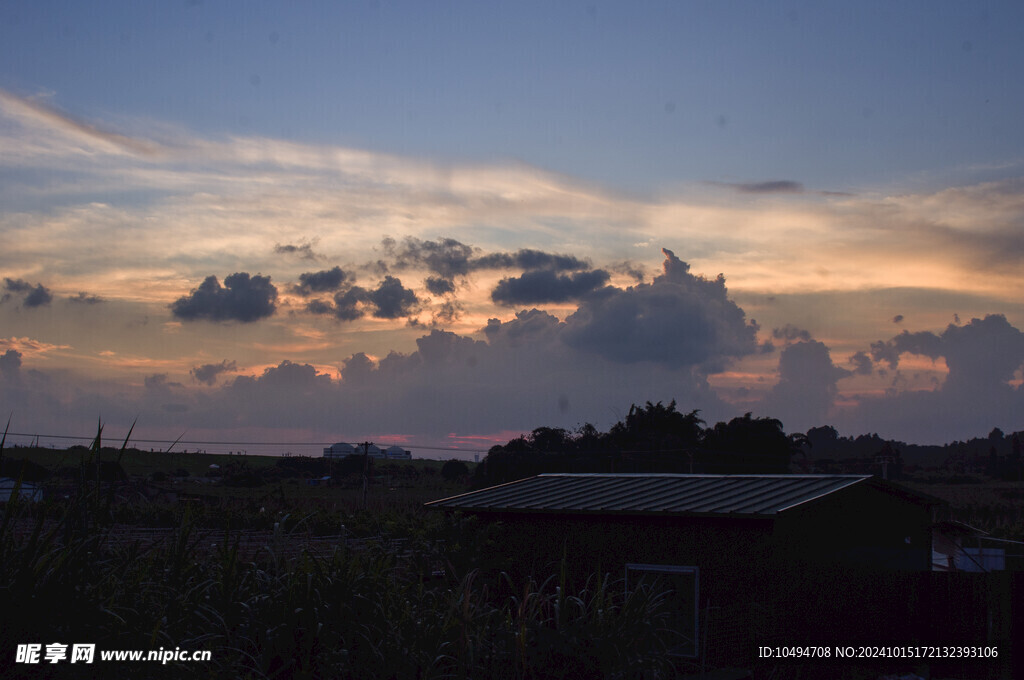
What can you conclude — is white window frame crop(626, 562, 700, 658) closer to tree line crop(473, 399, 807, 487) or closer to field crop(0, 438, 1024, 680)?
field crop(0, 438, 1024, 680)

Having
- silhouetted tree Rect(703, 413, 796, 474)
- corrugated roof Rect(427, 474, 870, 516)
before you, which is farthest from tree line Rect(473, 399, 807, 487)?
corrugated roof Rect(427, 474, 870, 516)

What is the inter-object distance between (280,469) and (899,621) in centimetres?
6749

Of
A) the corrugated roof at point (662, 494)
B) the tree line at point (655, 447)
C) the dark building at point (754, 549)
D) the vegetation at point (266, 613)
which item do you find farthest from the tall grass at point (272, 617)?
the tree line at point (655, 447)

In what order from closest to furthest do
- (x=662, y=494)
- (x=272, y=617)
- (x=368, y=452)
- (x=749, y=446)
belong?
(x=272, y=617) → (x=662, y=494) → (x=368, y=452) → (x=749, y=446)

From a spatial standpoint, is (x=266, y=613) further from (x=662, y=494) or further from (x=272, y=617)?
(x=662, y=494)

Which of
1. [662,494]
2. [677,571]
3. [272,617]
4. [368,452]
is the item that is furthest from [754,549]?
[368,452]

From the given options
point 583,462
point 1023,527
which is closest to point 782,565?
point 1023,527

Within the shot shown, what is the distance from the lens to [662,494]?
14562mm

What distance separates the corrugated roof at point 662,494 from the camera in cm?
1305

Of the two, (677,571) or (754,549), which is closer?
(754,549)

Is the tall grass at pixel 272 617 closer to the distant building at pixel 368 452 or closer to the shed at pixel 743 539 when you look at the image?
the shed at pixel 743 539

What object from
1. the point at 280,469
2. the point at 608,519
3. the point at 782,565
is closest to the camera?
the point at 782,565

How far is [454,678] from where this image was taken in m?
5.63

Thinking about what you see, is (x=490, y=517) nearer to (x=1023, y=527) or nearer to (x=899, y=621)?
(x=899, y=621)
